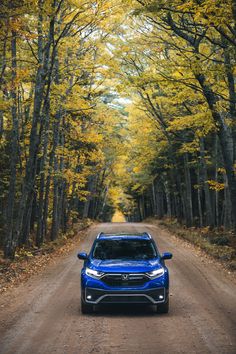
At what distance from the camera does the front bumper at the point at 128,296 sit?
9.97 meters

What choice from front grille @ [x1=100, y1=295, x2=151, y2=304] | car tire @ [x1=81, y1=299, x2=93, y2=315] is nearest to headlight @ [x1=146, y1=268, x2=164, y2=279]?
front grille @ [x1=100, y1=295, x2=151, y2=304]

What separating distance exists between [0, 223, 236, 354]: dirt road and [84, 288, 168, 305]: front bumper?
1.04 feet

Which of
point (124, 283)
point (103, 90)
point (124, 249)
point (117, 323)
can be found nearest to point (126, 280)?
point (124, 283)

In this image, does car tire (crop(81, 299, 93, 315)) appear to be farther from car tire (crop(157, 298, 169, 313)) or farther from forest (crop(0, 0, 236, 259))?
forest (crop(0, 0, 236, 259))

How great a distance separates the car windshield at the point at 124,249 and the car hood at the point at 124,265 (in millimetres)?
→ 334

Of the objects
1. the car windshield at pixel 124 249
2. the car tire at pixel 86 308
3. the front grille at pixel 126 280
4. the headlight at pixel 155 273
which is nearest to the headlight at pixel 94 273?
the front grille at pixel 126 280

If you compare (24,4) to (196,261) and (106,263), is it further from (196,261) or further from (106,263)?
(196,261)

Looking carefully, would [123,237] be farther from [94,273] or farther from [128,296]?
[128,296]

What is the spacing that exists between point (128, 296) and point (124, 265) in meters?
0.68

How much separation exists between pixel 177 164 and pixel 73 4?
→ 2120cm

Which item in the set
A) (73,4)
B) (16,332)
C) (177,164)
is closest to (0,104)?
(73,4)

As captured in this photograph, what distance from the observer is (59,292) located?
43.7 feet

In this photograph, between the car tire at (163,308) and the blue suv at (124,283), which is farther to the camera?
the car tire at (163,308)

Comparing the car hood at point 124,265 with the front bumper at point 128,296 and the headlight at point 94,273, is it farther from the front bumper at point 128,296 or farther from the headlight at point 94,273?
the front bumper at point 128,296
